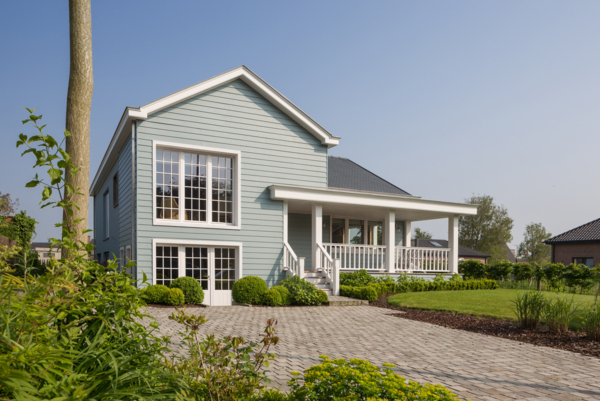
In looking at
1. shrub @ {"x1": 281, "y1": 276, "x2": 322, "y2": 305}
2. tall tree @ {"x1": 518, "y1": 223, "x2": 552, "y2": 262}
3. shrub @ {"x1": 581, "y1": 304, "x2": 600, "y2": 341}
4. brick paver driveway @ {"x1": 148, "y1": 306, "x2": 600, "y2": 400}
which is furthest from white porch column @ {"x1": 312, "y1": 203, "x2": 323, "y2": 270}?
tall tree @ {"x1": 518, "y1": 223, "x2": 552, "y2": 262}

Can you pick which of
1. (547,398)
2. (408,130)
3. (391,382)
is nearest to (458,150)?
(408,130)

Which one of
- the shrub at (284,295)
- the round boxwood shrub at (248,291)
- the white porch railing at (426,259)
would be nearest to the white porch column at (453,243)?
the white porch railing at (426,259)

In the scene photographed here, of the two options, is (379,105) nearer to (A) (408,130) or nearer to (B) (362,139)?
(A) (408,130)

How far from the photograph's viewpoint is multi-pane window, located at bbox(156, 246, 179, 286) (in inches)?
487

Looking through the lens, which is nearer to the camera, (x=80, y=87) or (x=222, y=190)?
(x=80, y=87)

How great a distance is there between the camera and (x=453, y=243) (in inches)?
687

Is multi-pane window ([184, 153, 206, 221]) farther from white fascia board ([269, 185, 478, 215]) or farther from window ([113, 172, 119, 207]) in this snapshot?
window ([113, 172, 119, 207])

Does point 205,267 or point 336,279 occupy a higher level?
point 205,267

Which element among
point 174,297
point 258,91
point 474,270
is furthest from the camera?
point 474,270

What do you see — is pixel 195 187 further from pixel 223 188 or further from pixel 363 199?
pixel 363 199

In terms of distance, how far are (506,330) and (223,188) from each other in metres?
9.11

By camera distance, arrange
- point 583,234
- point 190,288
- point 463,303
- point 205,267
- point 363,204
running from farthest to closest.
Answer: point 583,234 → point 363,204 → point 205,267 → point 463,303 → point 190,288

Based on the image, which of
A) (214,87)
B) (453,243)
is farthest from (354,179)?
(214,87)

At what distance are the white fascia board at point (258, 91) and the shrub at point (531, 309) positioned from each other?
8859mm
